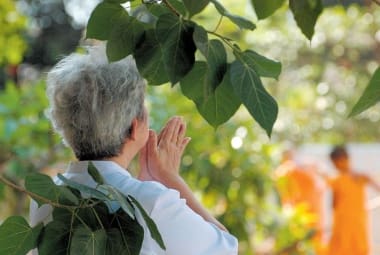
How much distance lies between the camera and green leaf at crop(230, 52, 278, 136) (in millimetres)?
1158

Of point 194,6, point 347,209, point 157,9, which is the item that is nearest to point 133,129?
point 157,9

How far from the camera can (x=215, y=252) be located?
5.02ft

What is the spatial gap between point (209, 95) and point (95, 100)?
1.29 feet

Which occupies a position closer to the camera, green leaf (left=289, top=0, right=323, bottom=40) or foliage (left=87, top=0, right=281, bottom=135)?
green leaf (left=289, top=0, right=323, bottom=40)

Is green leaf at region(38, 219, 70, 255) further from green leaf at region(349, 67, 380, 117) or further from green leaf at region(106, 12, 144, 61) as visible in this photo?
green leaf at region(349, 67, 380, 117)

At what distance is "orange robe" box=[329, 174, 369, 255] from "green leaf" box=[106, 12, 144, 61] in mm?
6424

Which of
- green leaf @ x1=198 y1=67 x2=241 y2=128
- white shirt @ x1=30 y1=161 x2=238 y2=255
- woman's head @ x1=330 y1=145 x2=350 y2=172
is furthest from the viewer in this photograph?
woman's head @ x1=330 y1=145 x2=350 y2=172

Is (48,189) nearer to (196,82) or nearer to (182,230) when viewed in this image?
(196,82)

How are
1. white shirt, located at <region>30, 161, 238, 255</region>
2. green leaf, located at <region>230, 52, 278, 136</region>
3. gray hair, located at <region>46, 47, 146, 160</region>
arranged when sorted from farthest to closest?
gray hair, located at <region>46, 47, 146, 160</region>
white shirt, located at <region>30, 161, 238, 255</region>
green leaf, located at <region>230, 52, 278, 136</region>

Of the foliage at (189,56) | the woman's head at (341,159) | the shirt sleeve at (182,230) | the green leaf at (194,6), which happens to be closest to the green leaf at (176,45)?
the foliage at (189,56)

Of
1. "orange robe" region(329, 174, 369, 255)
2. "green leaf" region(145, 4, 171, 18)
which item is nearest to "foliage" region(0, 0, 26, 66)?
"orange robe" region(329, 174, 369, 255)

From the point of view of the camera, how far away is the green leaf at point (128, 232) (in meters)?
1.22

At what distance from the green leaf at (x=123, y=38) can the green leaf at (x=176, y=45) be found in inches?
2.4

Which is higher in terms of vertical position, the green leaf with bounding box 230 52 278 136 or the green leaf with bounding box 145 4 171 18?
the green leaf with bounding box 145 4 171 18
